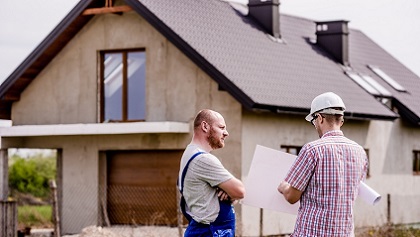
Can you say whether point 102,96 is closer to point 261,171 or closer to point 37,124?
point 37,124

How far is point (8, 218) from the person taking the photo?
18500 mm

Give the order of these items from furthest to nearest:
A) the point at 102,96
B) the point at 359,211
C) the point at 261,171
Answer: the point at 359,211 < the point at 102,96 < the point at 261,171

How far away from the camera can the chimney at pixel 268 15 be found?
76.4ft

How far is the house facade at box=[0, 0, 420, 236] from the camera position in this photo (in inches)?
769

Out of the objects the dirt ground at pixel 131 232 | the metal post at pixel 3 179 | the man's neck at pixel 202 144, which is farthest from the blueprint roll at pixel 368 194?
Answer: the metal post at pixel 3 179

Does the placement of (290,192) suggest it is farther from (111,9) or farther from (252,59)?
(252,59)

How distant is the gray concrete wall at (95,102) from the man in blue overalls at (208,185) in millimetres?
12861

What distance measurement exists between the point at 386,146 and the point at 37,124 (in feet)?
28.7

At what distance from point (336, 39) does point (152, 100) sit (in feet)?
22.6

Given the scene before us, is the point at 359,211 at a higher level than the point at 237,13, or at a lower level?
lower

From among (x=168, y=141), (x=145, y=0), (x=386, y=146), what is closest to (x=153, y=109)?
(x=168, y=141)

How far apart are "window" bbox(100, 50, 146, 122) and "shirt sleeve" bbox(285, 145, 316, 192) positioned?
14.6m

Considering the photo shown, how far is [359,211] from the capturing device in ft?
74.6

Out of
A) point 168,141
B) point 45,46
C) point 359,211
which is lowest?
point 359,211
